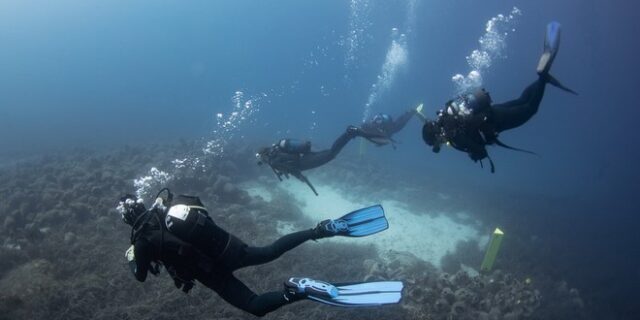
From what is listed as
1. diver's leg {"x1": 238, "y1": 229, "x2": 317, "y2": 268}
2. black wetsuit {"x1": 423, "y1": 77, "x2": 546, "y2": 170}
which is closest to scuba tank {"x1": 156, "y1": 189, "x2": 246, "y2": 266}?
diver's leg {"x1": 238, "y1": 229, "x2": 317, "y2": 268}

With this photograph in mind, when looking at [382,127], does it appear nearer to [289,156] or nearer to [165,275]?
[289,156]

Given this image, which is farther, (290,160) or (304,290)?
(290,160)

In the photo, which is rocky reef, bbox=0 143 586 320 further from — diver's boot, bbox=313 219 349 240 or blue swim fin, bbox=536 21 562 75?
blue swim fin, bbox=536 21 562 75

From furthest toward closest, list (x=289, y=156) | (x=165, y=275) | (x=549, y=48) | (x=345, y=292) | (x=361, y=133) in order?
1. (x=361, y=133)
2. (x=289, y=156)
3. (x=165, y=275)
4. (x=549, y=48)
5. (x=345, y=292)

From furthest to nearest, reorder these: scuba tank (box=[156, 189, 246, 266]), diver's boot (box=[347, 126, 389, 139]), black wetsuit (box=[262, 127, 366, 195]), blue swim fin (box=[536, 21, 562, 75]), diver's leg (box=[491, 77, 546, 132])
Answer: diver's boot (box=[347, 126, 389, 139]), black wetsuit (box=[262, 127, 366, 195]), diver's leg (box=[491, 77, 546, 132]), blue swim fin (box=[536, 21, 562, 75]), scuba tank (box=[156, 189, 246, 266])

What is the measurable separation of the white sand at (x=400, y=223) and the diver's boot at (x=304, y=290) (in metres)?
8.81

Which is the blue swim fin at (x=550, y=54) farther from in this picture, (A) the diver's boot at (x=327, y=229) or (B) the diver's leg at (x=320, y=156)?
(B) the diver's leg at (x=320, y=156)

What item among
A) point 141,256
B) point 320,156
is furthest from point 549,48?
point 141,256

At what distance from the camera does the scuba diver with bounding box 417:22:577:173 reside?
6.82 meters

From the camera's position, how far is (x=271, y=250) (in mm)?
5949

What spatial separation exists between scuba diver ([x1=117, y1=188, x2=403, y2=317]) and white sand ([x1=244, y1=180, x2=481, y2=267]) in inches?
333

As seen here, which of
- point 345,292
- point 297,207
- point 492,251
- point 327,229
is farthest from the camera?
point 297,207

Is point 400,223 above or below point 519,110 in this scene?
below

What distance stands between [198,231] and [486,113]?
521 cm
